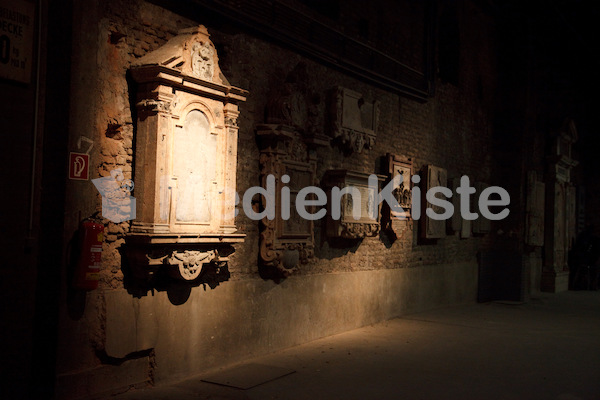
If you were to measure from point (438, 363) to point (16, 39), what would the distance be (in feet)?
17.8

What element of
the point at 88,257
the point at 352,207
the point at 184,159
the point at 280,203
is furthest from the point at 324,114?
the point at 88,257

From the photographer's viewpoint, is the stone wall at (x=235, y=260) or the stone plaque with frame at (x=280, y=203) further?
the stone plaque with frame at (x=280, y=203)

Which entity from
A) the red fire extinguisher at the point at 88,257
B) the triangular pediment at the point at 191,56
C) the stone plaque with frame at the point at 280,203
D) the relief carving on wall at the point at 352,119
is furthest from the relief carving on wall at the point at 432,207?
the red fire extinguisher at the point at 88,257

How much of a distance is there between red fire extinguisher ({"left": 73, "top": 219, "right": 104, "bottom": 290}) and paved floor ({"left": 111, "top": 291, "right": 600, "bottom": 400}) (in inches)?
44.7

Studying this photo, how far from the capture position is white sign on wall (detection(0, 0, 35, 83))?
15.2ft

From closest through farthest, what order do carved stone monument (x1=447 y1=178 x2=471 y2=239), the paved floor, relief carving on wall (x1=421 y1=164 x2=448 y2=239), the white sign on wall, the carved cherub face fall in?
1. the white sign on wall
2. the paved floor
3. the carved cherub face
4. relief carving on wall (x1=421 y1=164 x2=448 y2=239)
5. carved stone monument (x1=447 y1=178 x2=471 y2=239)

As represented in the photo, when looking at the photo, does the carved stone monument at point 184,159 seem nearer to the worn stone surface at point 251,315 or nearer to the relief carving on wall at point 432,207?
the worn stone surface at point 251,315

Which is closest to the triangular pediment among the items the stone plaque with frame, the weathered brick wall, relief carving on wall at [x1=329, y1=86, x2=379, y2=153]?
the weathered brick wall

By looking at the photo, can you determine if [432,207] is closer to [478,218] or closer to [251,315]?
[478,218]

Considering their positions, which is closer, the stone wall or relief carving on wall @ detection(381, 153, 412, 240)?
the stone wall

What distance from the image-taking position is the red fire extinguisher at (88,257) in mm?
5000

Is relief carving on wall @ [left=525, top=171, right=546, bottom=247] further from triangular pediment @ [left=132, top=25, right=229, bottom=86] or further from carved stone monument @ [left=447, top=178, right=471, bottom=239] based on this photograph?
Result: triangular pediment @ [left=132, top=25, right=229, bottom=86]

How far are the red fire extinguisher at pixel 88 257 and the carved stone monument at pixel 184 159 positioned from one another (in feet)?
1.55

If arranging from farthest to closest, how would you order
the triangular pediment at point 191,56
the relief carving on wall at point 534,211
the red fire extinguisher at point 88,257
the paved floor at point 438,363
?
the relief carving on wall at point 534,211 → the paved floor at point 438,363 → the triangular pediment at point 191,56 → the red fire extinguisher at point 88,257
